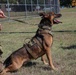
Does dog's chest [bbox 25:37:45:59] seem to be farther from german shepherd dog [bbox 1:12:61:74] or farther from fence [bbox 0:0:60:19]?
fence [bbox 0:0:60:19]

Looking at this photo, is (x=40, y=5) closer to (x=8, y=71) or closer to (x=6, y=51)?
(x=6, y=51)

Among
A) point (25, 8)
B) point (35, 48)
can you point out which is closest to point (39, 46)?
point (35, 48)

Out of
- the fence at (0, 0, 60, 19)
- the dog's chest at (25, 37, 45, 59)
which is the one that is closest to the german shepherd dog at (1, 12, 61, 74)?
the dog's chest at (25, 37, 45, 59)

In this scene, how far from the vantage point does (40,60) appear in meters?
7.17

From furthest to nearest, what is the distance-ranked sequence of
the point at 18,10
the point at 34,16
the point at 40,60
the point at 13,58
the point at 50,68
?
the point at 34,16, the point at 18,10, the point at 40,60, the point at 50,68, the point at 13,58

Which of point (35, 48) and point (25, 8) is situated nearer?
point (35, 48)

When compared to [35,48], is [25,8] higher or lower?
higher

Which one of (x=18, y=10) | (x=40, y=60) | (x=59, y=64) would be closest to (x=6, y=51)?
(x=40, y=60)

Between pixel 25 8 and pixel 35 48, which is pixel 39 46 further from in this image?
pixel 25 8

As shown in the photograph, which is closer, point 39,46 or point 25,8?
point 39,46

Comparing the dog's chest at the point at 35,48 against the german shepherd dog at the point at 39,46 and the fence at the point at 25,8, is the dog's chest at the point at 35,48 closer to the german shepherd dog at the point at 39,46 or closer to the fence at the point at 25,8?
the german shepherd dog at the point at 39,46

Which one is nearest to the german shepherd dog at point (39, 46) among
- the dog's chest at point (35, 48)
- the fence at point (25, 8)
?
the dog's chest at point (35, 48)

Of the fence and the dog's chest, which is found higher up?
the fence

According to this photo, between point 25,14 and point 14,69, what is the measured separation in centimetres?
2021
